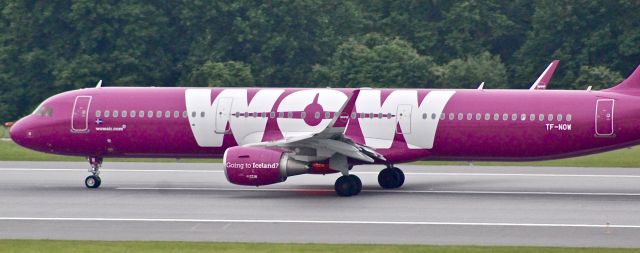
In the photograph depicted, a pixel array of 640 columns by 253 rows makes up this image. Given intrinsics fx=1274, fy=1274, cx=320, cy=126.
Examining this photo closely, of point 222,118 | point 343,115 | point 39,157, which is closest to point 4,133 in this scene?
point 39,157

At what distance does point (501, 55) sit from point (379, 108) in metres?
38.3

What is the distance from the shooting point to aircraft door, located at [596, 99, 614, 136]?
3388cm

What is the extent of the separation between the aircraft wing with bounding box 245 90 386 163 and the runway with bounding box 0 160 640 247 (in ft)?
3.75

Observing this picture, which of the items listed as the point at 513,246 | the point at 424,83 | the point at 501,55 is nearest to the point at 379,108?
the point at 513,246

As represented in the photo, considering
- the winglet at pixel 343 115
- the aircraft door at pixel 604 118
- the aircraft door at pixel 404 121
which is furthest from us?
the aircraft door at pixel 404 121

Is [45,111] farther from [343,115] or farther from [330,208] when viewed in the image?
[330,208]

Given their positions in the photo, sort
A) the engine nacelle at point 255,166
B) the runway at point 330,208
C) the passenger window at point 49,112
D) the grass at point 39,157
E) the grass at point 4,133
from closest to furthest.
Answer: the runway at point 330,208, the engine nacelle at point 255,166, the passenger window at point 49,112, the grass at point 39,157, the grass at point 4,133

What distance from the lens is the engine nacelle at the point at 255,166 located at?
32.4 metres

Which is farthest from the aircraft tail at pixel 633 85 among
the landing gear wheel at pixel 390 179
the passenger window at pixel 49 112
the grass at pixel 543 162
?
the passenger window at pixel 49 112

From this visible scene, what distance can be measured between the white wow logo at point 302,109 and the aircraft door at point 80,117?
291 centimetres

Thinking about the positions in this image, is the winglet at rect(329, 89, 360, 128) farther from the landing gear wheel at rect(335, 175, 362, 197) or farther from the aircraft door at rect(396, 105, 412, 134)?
the aircraft door at rect(396, 105, 412, 134)

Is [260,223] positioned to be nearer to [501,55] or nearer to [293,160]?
[293,160]

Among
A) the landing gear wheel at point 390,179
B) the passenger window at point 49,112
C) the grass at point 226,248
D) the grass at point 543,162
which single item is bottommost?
the grass at point 543,162

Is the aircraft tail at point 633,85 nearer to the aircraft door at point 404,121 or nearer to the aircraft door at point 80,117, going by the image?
the aircraft door at point 404,121
